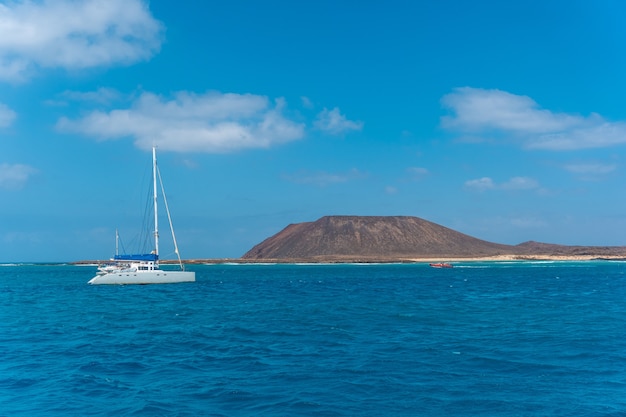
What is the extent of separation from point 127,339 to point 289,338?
Result: 28.0ft

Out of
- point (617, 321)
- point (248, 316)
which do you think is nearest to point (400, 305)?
point (248, 316)

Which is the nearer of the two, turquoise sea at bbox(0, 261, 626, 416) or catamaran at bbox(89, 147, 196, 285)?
turquoise sea at bbox(0, 261, 626, 416)

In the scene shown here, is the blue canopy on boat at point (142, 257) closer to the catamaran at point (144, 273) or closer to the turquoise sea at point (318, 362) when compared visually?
the catamaran at point (144, 273)

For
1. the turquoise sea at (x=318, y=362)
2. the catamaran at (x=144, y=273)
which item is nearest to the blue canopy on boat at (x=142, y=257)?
the catamaran at (x=144, y=273)

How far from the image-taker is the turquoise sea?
15953mm

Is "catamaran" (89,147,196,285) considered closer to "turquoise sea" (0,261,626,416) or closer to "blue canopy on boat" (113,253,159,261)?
"blue canopy on boat" (113,253,159,261)

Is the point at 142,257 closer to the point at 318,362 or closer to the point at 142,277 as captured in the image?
the point at 142,277

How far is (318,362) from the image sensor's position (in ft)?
71.1

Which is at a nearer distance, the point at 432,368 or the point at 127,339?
the point at 432,368

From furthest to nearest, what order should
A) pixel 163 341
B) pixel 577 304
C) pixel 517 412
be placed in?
pixel 577 304
pixel 163 341
pixel 517 412

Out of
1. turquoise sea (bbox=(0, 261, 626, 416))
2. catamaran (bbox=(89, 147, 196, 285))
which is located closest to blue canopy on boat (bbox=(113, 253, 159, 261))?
catamaran (bbox=(89, 147, 196, 285))

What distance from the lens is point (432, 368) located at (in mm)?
20281

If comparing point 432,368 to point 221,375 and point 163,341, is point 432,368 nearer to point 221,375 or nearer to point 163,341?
point 221,375

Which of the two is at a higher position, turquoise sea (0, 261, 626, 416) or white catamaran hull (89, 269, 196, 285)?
white catamaran hull (89, 269, 196, 285)
